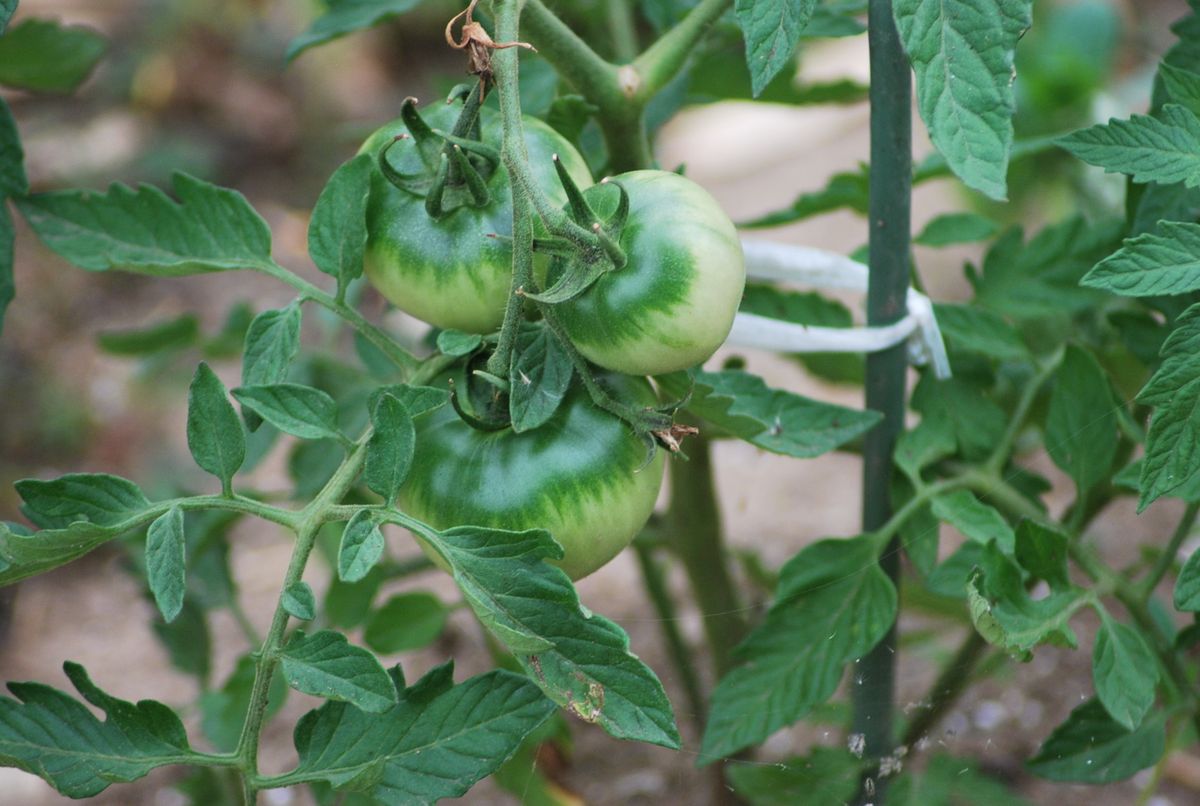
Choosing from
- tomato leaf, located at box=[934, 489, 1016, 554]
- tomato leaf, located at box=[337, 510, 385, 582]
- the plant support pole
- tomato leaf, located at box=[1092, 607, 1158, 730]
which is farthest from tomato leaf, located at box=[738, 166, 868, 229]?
tomato leaf, located at box=[337, 510, 385, 582]

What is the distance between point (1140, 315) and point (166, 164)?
2213 millimetres

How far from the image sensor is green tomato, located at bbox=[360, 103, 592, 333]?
0.56 meters

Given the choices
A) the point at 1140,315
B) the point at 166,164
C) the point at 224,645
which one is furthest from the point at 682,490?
the point at 166,164

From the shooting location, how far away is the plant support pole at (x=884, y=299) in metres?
0.66

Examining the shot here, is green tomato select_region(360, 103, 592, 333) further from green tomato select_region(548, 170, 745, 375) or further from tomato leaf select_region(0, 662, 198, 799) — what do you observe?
Answer: tomato leaf select_region(0, 662, 198, 799)

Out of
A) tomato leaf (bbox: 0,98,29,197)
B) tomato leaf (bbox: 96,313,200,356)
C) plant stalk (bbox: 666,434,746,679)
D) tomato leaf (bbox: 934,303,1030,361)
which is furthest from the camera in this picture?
tomato leaf (bbox: 96,313,200,356)

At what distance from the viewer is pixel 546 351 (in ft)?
1.81

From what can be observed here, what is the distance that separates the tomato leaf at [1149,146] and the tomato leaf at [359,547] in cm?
38

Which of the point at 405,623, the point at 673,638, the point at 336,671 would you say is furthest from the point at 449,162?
the point at 673,638

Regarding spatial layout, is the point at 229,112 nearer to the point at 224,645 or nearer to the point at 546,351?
the point at 224,645

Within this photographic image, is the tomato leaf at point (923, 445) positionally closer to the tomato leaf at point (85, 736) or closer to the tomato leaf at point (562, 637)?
the tomato leaf at point (562, 637)

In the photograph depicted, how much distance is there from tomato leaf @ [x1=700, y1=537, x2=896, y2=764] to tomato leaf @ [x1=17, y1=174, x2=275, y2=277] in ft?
1.24

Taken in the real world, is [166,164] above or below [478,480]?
below

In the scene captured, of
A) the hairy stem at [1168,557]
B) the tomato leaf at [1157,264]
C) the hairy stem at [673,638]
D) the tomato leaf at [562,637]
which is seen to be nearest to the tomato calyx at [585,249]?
the tomato leaf at [562,637]
